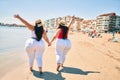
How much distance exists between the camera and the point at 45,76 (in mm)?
5973

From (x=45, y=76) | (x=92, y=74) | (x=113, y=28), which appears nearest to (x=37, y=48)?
(x=45, y=76)

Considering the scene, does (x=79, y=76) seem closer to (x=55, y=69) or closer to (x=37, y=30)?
(x=55, y=69)

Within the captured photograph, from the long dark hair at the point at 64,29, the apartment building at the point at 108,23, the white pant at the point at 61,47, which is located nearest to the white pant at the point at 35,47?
the white pant at the point at 61,47

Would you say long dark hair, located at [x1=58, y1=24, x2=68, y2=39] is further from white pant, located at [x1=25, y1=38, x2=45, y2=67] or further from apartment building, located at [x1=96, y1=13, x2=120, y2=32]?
apartment building, located at [x1=96, y1=13, x2=120, y2=32]

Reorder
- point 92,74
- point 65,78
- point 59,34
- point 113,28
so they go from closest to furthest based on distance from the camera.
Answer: point 65,78
point 92,74
point 59,34
point 113,28

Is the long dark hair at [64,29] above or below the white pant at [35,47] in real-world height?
above

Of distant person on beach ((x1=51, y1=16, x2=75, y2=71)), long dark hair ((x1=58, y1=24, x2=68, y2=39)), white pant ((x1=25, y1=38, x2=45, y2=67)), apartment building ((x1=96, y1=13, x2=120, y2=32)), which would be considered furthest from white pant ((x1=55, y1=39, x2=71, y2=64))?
apartment building ((x1=96, y1=13, x2=120, y2=32))

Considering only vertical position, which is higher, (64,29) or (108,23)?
(64,29)

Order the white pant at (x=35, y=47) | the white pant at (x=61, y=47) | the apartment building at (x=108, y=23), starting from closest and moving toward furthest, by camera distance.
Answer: the white pant at (x=35, y=47), the white pant at (x=61, y=47), the apartment building at (x=108, y=23)

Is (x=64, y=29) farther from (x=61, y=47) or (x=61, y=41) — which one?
(x=61, y=47)

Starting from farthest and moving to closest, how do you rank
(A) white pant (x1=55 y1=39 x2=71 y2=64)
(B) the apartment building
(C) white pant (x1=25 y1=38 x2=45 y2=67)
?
(B) the apartment building < (A) white pant (x1=55 y1=39 x2=71 y2=64) < (C) white pant (x1=25 y1=38 x2=45 y2=67)

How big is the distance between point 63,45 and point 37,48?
A: 1135 millimetres

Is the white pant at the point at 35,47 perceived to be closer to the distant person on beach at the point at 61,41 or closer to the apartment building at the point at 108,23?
the distant person on beach at the point at 61,41

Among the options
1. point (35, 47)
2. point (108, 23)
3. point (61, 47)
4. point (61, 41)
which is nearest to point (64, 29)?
point (61, 41)
